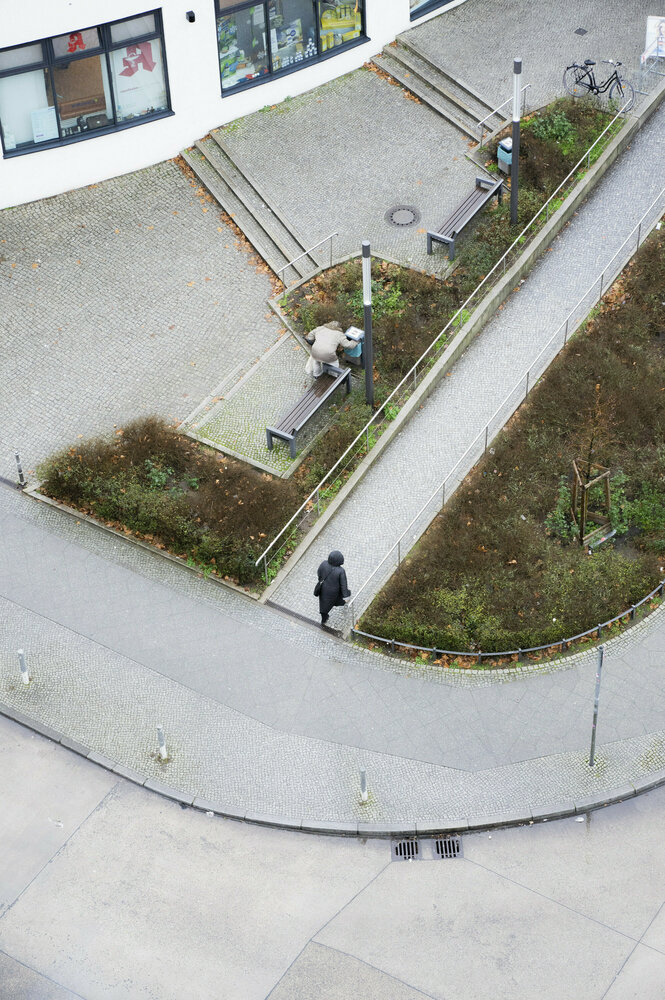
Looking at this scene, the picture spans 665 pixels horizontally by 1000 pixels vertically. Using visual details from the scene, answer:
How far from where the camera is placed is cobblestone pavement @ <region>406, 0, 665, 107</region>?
92.8ft

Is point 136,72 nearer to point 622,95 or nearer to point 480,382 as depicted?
point 480,382

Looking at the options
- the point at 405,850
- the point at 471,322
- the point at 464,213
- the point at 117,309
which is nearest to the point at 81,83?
the point at 117,309

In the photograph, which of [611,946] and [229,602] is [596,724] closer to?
[611,946]

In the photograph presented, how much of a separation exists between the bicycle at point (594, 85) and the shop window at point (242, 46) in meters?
6.11

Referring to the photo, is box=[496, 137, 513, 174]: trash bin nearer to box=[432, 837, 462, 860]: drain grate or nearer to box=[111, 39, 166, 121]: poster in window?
box=[111, 39, 166, 121]: poster in window

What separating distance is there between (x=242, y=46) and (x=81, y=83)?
3.43m

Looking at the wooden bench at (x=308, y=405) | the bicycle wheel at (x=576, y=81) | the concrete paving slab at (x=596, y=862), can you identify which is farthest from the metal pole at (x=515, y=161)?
the concrete paving slab at (x=596, y=862)

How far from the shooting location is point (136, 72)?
26.2m

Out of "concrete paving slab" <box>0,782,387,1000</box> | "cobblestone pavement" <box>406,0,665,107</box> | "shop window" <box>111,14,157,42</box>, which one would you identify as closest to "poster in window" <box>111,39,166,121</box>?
"shop window" <box>111,14,157,42</box>

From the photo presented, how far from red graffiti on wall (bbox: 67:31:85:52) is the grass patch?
1045 cm

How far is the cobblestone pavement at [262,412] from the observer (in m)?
22.3

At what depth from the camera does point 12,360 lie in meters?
23.9

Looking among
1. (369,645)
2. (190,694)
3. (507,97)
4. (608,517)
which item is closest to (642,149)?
(507,97)

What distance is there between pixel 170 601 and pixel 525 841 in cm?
630
